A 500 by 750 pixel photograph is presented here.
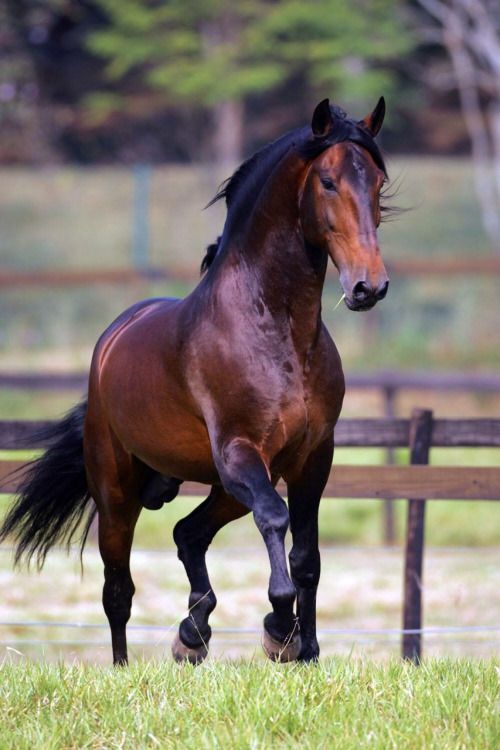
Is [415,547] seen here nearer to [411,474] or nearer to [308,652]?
[411,474]

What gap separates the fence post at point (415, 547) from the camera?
6766 mm

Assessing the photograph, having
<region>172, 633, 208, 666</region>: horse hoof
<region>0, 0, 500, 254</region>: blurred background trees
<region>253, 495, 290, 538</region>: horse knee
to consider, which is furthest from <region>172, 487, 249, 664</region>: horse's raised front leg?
<region>0, 0, 500, 254</region>: blurred background trees

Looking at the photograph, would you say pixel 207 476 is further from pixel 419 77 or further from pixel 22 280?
pixel 419 77

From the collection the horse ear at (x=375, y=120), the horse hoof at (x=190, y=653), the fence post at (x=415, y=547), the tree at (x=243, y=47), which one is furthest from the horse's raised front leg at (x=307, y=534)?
the tree at (x=243, y=47)

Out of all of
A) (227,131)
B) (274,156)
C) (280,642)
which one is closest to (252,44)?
(227,131)

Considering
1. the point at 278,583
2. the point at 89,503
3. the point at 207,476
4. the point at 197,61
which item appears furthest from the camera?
the point at 197,61

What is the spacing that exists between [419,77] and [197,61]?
429 cm

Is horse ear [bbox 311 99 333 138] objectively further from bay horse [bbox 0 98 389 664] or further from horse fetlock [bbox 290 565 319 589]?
horse fetlock [bbox 290 565 319 589]

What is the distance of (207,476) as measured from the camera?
4.93m

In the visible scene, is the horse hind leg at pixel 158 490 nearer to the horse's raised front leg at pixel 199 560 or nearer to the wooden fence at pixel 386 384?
the horse's raised front leg at pixel 199 560

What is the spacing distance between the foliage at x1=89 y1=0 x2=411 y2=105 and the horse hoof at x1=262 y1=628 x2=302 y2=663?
58.8 ft

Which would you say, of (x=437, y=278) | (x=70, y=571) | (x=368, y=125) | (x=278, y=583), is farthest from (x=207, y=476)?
(x=437, y=278)

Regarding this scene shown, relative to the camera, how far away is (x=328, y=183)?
14.2 feet

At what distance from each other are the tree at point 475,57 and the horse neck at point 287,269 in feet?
58.7
